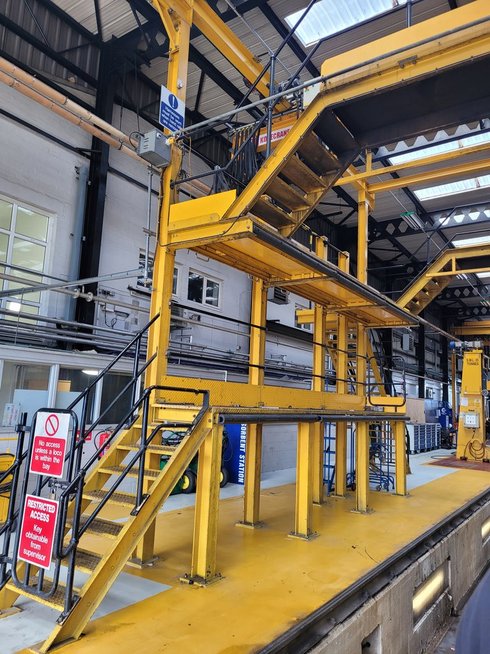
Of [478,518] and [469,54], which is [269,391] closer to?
[469,54]

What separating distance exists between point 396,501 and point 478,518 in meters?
1.43

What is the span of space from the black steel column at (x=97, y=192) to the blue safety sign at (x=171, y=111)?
4.00m

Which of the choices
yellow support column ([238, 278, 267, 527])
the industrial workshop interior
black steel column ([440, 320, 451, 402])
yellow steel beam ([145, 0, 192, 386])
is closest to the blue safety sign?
the industrial workshop interior

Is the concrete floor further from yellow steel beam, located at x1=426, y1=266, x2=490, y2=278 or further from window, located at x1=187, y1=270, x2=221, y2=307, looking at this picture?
window, located at x1=187, y1=270, x2=221, y2=307

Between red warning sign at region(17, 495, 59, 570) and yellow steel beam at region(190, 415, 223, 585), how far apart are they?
141 centimetres

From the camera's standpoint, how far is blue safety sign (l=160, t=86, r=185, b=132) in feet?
17.0

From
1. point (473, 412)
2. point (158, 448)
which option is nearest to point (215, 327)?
point (158, 448)

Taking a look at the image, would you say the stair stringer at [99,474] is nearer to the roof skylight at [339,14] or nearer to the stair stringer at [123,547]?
the stair stringer at [123,547]

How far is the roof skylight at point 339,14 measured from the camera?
22.7 feet

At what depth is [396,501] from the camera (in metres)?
7.95

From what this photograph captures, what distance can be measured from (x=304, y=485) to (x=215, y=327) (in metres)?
3.15

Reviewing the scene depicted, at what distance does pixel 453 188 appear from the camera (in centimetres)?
1192

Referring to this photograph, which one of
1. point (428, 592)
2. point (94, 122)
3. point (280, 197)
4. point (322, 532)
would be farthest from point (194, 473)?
point (94, 122)

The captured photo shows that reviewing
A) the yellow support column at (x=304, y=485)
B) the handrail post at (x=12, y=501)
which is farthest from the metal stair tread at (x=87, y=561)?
the yellow support column at (x=304, y=485)
